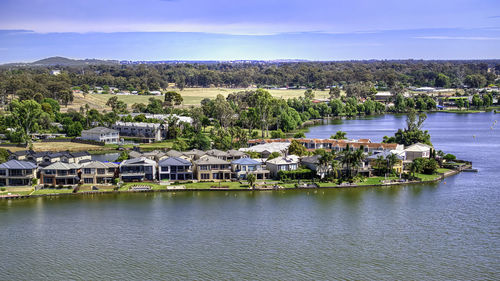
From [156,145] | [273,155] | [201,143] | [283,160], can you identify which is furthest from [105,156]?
[283,160]

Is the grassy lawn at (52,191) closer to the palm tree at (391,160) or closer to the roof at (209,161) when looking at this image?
the roof at (209,161)

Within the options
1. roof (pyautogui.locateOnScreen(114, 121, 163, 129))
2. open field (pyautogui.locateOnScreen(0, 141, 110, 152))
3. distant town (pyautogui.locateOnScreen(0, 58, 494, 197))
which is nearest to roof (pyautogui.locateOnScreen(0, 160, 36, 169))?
distant town (pyautogui.locateOnScreen(0, 58, 494, 197))

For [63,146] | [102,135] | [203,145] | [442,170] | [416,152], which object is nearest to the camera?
[442,170]

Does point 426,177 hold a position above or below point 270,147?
below

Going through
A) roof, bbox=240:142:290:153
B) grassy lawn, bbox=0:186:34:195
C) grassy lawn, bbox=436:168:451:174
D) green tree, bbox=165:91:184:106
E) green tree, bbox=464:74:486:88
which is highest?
green tree, bbox=464:74:486:88

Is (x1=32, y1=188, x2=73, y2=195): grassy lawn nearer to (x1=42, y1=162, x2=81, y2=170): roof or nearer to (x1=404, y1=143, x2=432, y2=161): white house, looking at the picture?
(x1=42, y1=162, x2=81, y2=170): roof

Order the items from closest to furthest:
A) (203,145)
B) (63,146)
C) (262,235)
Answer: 1. (262,235)
2. (203,145)
3. (63,146)

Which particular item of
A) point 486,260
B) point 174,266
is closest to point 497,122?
point 486,260

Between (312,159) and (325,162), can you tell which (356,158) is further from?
(312,159)
